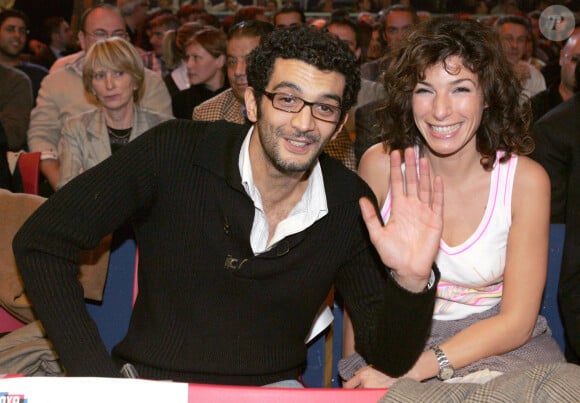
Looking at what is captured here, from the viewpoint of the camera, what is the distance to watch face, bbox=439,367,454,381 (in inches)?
96.2

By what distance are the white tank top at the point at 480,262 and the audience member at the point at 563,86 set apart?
2065mm

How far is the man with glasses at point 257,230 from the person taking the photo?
84.7 inches

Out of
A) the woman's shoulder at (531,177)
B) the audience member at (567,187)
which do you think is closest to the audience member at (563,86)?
the audience member at (567,187)

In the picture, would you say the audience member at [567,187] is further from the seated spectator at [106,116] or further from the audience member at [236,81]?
the seated spectator at [106,116]

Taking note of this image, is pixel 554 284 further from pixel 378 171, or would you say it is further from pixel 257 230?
pixel 257 230

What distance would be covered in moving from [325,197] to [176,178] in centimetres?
42

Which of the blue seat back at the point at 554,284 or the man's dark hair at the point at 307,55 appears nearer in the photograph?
the man's dark hair at the point at 307,55

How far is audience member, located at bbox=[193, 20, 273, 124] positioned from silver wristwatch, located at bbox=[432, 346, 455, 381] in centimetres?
200

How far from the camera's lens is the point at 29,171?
4074mm

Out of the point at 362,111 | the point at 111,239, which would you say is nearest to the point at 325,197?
the point at 111,239

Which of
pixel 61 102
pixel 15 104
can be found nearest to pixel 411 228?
pixel 61 102

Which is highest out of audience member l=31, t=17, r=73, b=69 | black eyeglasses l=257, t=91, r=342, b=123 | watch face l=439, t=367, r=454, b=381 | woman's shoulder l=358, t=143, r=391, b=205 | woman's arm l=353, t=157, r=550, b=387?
black eyeglasses l=257, t=91, r=342, b=123

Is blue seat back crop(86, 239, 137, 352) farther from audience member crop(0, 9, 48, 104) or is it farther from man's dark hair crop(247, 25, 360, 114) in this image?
audience member crop(0, 9, 48, 104)

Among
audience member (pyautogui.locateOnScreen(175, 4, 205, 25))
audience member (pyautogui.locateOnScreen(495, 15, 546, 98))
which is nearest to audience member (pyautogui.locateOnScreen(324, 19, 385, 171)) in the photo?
audience member (pyautogui.locateOnScreen(495, 15, 546, 98))
